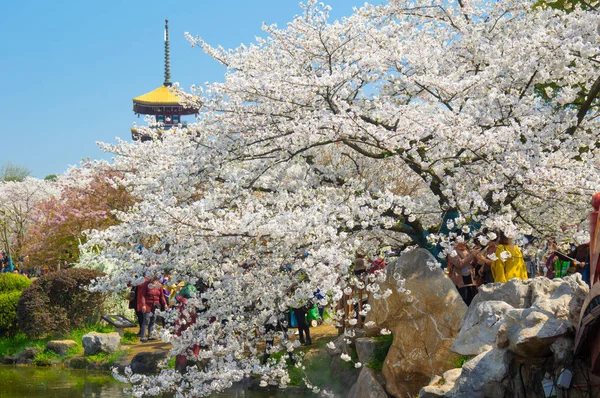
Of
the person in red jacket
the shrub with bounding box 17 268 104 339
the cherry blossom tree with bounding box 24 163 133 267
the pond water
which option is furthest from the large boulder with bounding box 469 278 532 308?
the cherry blossom tree with bounding box 24 163 133 267

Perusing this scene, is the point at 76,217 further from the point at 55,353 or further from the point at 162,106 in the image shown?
the point at 162,106

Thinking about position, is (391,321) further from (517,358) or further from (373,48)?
(373,48)

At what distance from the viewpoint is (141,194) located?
9180 millimetres

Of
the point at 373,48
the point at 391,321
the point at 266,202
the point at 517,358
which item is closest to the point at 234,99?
the point at 266,202

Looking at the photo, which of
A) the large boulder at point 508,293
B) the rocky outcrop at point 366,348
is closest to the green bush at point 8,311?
the rocky outcrop at point 366,348

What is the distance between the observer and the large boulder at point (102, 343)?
14797 mm

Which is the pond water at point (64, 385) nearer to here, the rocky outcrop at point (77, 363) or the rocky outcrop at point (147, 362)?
the rocky outcrop at point (77, 363)

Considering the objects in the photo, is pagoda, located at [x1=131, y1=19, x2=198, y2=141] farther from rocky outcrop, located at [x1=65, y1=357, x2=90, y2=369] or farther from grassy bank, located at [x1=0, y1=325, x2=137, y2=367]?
rocky outcrop, located at [x1=65, y1=357, x2=90, y2=369]

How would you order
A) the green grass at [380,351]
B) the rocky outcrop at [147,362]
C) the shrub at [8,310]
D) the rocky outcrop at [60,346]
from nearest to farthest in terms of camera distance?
the green grass at [380,351], the rocky outcrop at [147,362], the rocky outcrop at [60,346], the shrub at [8,310]

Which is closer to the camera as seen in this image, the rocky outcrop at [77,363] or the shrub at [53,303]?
the rocky outcrop at [77,363]

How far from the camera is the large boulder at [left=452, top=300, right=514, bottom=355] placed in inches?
287

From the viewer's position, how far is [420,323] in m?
9.03

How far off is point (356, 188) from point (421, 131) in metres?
1.07

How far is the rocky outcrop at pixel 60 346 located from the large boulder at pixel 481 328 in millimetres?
10502
